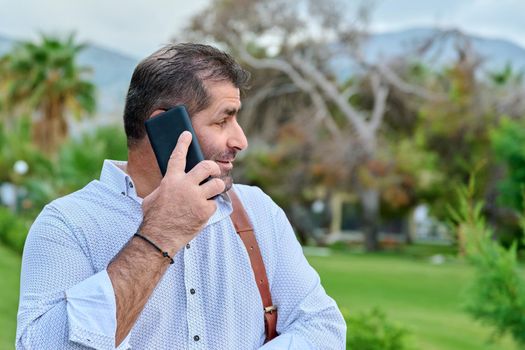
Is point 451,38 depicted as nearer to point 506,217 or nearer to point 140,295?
point 506,217

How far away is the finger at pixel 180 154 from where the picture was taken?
5.90ft

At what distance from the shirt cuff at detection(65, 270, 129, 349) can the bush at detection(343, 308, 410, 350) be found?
460 centimetres

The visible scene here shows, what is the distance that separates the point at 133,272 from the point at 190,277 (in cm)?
33

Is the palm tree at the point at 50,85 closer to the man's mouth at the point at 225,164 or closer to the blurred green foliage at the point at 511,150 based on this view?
the blurred green foliage at the point at 511,150

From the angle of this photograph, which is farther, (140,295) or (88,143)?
(88,143)

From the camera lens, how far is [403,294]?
22.2 meters

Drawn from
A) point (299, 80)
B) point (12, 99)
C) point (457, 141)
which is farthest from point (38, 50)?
point (457, 141)

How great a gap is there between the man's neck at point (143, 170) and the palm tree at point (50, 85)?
40144 millimetres

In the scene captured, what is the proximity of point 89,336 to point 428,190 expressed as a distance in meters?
40.6

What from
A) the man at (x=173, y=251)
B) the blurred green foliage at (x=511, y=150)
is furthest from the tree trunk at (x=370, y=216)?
the man at (x=173, y=251)

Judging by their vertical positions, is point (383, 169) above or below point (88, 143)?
below

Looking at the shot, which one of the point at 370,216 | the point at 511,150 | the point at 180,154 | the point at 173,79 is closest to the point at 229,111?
the point at 173,79

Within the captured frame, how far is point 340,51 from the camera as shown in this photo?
141 ft

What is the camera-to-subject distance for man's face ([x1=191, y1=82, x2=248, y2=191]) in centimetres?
200
